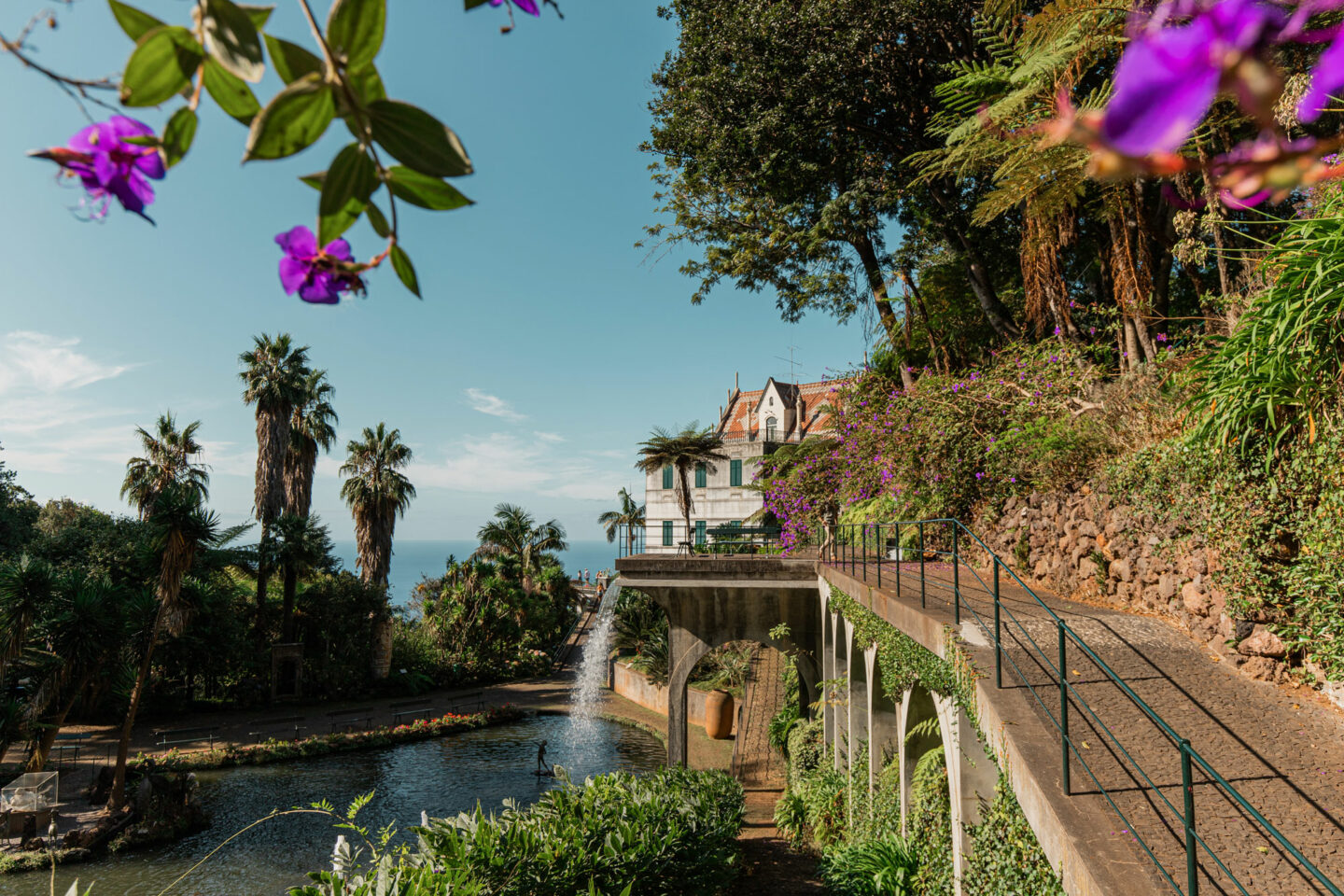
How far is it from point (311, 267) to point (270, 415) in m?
27.8

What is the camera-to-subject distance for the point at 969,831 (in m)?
5.14

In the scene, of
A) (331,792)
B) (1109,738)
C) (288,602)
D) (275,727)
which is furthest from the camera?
(288,602)

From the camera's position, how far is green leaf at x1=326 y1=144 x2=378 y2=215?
0.74m

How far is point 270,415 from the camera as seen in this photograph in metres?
25.0

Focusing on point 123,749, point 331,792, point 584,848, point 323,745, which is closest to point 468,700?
point 323,745

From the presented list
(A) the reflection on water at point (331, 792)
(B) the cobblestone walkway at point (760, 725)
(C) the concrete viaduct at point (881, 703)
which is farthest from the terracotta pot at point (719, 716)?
(C) the concrete viaduct at point (881, 703)

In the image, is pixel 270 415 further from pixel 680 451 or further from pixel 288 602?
pixel 680 451

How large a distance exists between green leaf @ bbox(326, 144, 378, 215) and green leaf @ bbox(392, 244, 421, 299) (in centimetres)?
9

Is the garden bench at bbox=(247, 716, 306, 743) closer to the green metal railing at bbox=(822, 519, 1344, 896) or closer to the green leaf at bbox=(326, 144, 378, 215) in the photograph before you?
the green metal railing at bbox=(822, 519, 1344, 896)

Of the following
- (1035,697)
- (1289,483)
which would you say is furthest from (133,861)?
(1289,483)

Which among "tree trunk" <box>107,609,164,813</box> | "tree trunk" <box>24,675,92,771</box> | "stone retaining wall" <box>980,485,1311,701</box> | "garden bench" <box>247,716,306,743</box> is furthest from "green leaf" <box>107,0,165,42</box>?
"garden bench" <box>247,716,306,743</box>

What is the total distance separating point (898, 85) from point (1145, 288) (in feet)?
20.3

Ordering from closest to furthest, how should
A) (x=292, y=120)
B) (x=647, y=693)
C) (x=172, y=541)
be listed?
(x=292, y=120)
(x=172, y=541)
(x=647, y=693)

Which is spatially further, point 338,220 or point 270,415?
point 270,415
